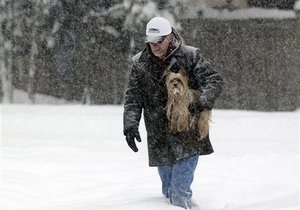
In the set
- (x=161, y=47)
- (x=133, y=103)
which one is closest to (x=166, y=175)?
(x=133, y=103)

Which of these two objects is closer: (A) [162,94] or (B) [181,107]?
(B) [181,107]

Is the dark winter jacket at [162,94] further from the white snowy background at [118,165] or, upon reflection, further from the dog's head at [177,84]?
the white snowy background at [118,165]

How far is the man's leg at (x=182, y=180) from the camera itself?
5555 millimetres

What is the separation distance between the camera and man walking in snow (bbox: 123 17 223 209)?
17.4ft

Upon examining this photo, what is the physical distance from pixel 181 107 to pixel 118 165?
11.2ft

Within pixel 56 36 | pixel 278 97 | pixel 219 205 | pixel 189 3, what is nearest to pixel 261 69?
pixel 278 97

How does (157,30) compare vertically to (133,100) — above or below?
above

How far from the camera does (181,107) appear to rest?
5312mm

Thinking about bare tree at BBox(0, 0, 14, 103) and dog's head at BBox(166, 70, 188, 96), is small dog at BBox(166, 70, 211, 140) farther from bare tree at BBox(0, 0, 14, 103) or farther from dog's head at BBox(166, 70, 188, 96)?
bare tree at BBox(0, 0, 14, 103)

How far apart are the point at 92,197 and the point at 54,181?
3.05 ft

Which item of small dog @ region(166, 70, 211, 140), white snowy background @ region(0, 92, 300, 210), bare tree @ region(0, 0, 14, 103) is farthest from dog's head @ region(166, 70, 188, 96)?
bare tree @ region(0, 0, 14, 103)

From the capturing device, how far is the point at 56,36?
52.9 ft

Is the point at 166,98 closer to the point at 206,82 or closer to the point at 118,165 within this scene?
the point at 206,82

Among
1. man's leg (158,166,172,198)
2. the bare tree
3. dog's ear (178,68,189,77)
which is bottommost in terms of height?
the bare tree
